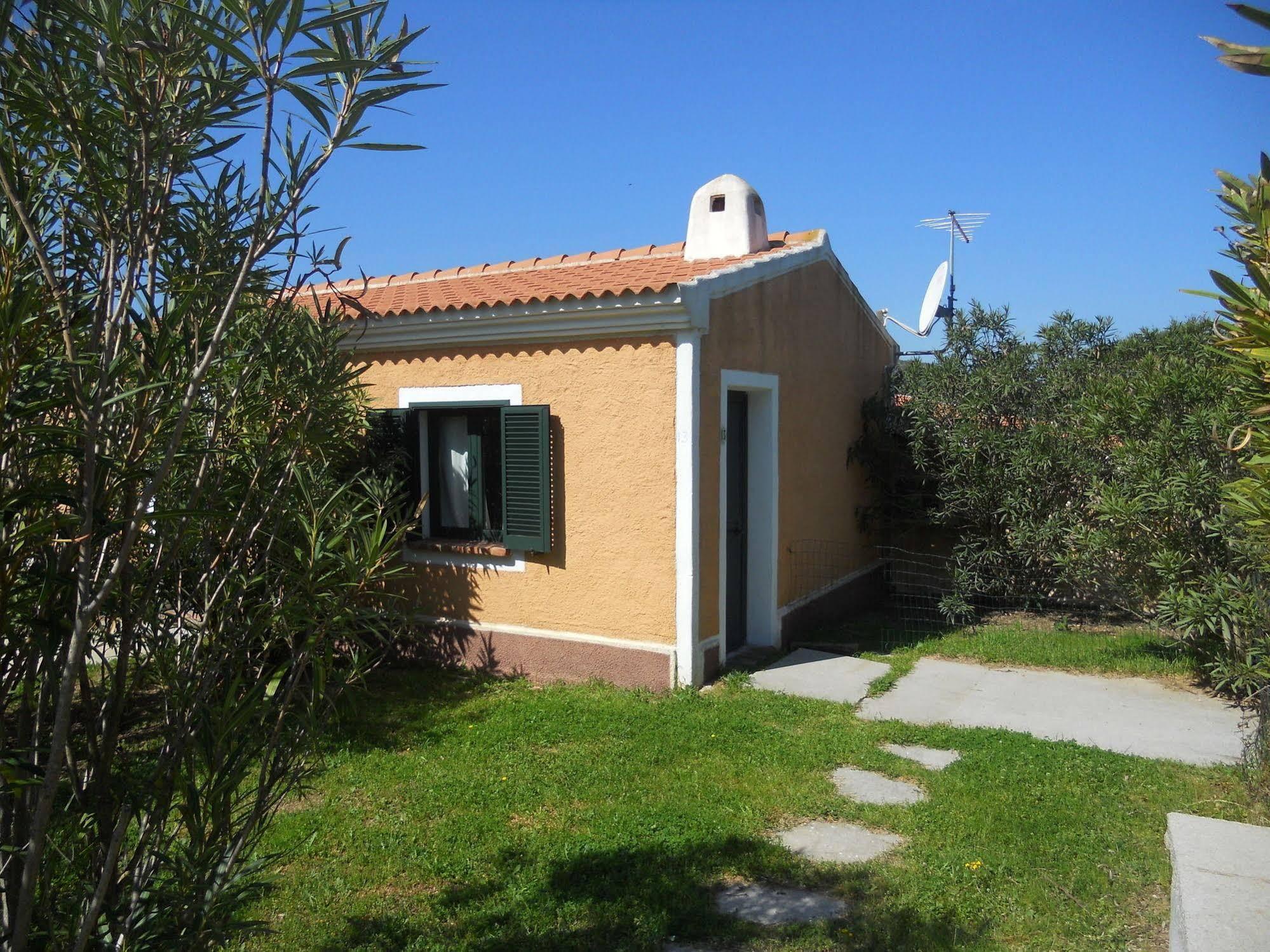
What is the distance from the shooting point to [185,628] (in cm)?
276

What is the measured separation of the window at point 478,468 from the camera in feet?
25.7

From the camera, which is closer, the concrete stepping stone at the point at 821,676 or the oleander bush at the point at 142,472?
the oleander bush at the point at 142,472

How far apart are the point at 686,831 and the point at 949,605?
→ 19.3 feet

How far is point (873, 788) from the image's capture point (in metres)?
5.58

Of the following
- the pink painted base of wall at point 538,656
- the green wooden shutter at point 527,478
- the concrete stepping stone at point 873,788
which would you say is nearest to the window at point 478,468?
the green wooden shutter at point 527,478

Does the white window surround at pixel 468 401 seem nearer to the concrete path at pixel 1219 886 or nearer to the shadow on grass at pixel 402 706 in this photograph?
the shadow on grass at pixel 402 706

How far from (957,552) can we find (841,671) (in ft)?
9.98

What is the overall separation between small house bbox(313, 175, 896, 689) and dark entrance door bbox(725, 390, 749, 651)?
3 cm

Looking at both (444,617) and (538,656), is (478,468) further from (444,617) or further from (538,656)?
(538,656)

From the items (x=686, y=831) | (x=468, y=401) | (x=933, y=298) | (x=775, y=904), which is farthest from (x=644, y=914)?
(x=933, y=298)

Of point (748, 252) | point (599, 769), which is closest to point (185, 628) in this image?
point (599, 769)

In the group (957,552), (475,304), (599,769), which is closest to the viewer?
(599,769)

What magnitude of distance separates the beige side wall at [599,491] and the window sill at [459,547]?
187 millimetres

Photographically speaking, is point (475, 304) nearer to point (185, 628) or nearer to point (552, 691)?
point (552, 691)
